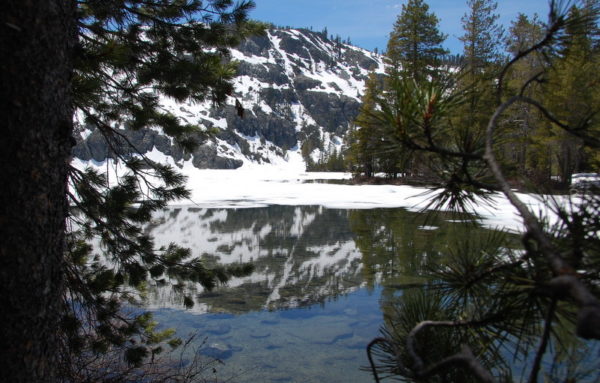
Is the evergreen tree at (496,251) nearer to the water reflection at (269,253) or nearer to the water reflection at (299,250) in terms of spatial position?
the water reflection at (299,250)

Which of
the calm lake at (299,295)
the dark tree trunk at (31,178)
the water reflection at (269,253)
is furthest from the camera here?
the water reflection at (269,253)

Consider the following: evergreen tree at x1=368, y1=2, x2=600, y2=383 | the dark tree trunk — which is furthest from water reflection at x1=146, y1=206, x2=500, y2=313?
the dark tree trunk

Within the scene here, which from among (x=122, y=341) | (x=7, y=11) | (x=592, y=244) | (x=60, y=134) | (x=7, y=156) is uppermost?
(x=7, y=11)

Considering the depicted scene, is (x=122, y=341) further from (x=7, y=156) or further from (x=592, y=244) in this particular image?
(x=592, y=244)

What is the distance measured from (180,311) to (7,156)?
5599 mm

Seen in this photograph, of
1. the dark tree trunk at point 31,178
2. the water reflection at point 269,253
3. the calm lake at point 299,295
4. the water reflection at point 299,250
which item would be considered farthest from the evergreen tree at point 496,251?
the water reflection at point 269,253

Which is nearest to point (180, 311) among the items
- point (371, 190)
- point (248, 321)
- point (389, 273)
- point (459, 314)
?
point (248, 321)

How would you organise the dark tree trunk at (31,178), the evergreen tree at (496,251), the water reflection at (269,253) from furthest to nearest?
the water reflection at (269,253) < the dark tree trunk at (31,178) < the evergreen tree at (496,251)

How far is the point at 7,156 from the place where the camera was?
58.3 inches

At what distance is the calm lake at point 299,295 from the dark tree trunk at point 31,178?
1.55 metres

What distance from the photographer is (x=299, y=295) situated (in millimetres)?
7340

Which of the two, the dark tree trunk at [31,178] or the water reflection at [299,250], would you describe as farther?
the water reflection at [299,250]

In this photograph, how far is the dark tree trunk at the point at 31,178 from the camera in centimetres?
148

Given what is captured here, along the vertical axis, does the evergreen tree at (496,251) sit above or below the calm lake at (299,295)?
above
